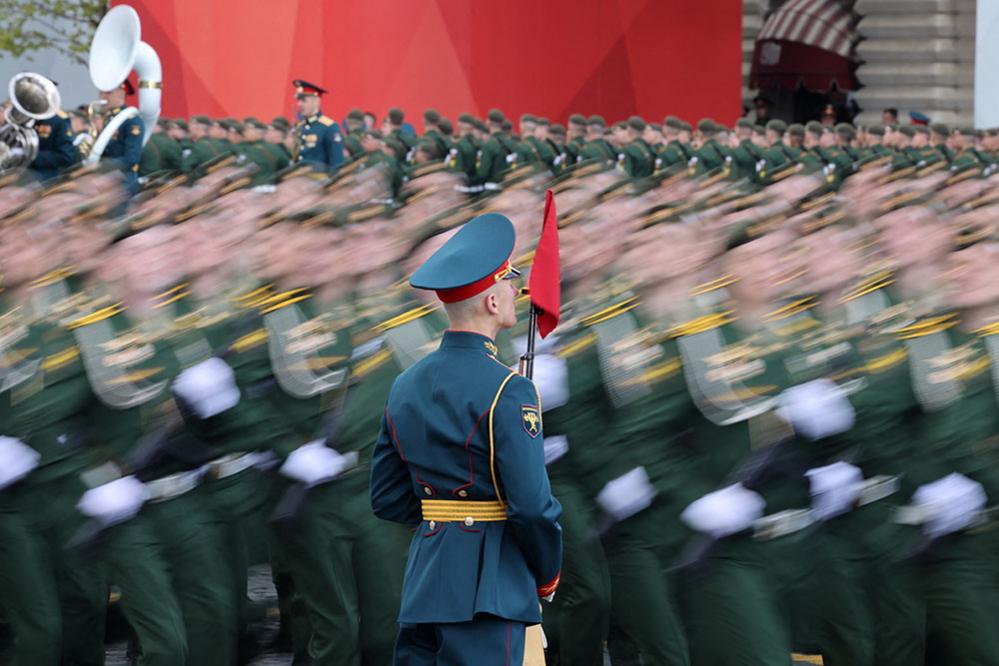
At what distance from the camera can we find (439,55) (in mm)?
21312

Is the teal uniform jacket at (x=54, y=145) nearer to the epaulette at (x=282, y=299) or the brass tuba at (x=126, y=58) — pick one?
the brass tuba at (x=126, y=58)

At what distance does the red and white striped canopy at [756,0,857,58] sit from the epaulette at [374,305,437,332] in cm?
2272

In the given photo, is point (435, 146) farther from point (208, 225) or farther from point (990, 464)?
point (990, 464)

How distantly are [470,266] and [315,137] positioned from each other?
1098cm

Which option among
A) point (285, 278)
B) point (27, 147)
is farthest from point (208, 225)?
point (27, 147)

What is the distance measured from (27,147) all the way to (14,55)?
1480 centimetres

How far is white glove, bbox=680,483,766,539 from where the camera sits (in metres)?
4.44

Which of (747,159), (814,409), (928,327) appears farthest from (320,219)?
(747,159)

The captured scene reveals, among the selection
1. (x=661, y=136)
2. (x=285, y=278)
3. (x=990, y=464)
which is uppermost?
(x=285, y=278)

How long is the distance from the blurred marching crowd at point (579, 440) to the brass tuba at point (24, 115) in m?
7.15

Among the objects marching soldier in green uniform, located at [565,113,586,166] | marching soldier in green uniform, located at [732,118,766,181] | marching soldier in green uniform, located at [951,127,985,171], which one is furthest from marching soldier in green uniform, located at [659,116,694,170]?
marching soldier in green uniform, located at [951,127,985,171]

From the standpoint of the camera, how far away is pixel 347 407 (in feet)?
16.4

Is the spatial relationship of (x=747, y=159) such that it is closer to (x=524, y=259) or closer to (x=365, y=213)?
(x=524, y=259)

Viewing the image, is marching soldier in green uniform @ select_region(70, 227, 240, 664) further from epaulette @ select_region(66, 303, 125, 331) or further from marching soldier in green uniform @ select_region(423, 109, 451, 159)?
marching soldier in green uniform @ select_region(423, 109, 451, 159)
